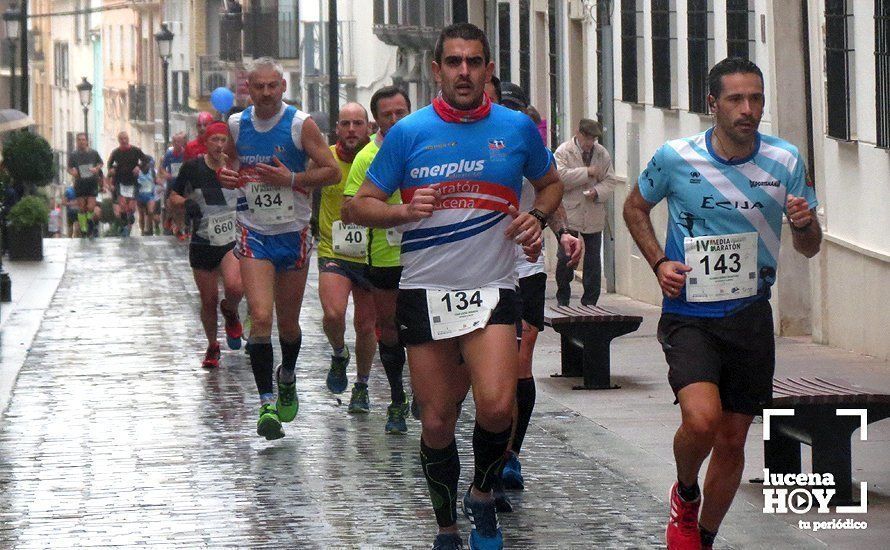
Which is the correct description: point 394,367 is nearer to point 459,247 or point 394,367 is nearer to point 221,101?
point 459,247

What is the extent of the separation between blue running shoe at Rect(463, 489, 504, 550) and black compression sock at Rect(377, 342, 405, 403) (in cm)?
354

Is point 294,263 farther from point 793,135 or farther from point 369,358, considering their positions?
point 793,135

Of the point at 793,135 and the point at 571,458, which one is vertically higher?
the point at 793,135

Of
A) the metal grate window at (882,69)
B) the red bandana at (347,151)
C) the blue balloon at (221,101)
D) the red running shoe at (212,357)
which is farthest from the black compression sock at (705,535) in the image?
the blue balloon at (221,101)

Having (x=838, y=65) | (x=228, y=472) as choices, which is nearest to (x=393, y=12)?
(x=838, y=65)

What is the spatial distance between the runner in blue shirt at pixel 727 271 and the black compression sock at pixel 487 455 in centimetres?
68

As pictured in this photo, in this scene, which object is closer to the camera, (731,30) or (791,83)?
(791,83)

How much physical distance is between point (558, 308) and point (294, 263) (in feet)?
10.8

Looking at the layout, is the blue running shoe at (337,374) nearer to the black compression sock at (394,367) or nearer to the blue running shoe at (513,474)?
the black compression sock at (394,367)

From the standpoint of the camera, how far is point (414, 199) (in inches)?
285

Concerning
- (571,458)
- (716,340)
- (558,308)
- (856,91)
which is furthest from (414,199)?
(856,91)

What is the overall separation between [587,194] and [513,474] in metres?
9.76

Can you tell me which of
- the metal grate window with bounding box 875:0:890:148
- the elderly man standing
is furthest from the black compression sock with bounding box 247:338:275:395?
the elderly man standing

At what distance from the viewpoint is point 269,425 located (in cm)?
1063
